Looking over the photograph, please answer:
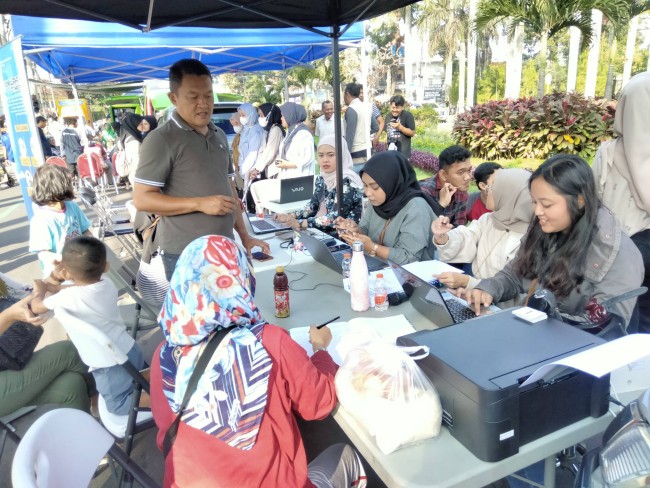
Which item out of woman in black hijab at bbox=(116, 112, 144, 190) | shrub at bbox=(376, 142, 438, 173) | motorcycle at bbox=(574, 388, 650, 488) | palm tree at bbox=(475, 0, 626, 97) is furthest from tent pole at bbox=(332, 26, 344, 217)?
palm tree at bbox=(475, 0, 626, 97)

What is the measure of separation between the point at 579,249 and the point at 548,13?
10.4 m

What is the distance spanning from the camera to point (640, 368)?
143cm

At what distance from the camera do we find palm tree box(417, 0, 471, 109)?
26.6 m

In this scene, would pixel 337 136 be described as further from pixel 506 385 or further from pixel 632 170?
pixel 506 385

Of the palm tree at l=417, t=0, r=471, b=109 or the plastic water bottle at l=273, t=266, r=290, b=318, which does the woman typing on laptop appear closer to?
the plastic water bottle at l=273, t=266, r=290, b=318

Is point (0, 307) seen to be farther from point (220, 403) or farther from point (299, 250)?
point (220, 403)

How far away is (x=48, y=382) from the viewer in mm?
2160

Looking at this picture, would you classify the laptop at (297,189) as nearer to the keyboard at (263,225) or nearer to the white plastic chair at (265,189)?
the white plastic chair at (265,189)

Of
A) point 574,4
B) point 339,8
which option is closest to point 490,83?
point 574,4

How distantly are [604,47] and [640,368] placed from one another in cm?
3131

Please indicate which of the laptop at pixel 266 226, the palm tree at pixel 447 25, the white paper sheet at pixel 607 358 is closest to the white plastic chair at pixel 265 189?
the laptop at pixel 266 226

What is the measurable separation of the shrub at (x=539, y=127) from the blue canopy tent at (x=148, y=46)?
13.2ft

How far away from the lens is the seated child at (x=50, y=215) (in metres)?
3.16

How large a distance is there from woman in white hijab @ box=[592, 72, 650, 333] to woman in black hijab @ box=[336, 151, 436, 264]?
90cm
